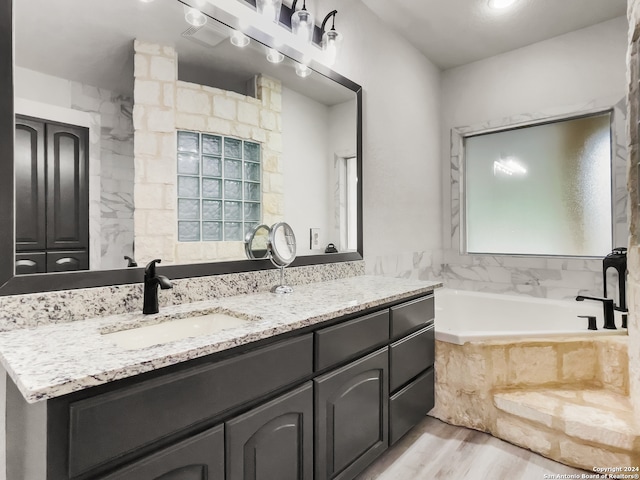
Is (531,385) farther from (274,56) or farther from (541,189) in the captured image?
(274,56)

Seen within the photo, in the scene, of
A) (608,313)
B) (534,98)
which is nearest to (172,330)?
(608,313)

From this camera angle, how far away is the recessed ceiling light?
2547 millimetres

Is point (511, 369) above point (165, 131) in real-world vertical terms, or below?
below

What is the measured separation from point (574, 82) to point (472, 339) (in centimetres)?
228

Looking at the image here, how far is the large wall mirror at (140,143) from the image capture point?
3.83 ft

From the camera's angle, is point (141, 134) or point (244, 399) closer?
point (244, 399)

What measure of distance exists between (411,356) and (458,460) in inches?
21.6

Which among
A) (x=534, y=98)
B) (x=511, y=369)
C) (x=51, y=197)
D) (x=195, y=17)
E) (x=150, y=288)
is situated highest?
(x=534, y=98)

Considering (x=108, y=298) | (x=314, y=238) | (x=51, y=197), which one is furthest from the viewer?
(x=314, y=238)

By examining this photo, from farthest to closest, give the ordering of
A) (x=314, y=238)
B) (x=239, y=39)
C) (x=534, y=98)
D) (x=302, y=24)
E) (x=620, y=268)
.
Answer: (x=534, y=98) → (x=620, y=268) → (x=314, y=238) → (x=302, y=24) → (x=239, y=39)

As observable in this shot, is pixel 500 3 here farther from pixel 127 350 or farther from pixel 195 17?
pixel 127 350

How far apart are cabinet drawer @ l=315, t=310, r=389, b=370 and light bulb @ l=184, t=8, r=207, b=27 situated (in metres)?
1.39

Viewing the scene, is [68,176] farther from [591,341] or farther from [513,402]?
[591,341]

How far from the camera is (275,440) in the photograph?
118cm
